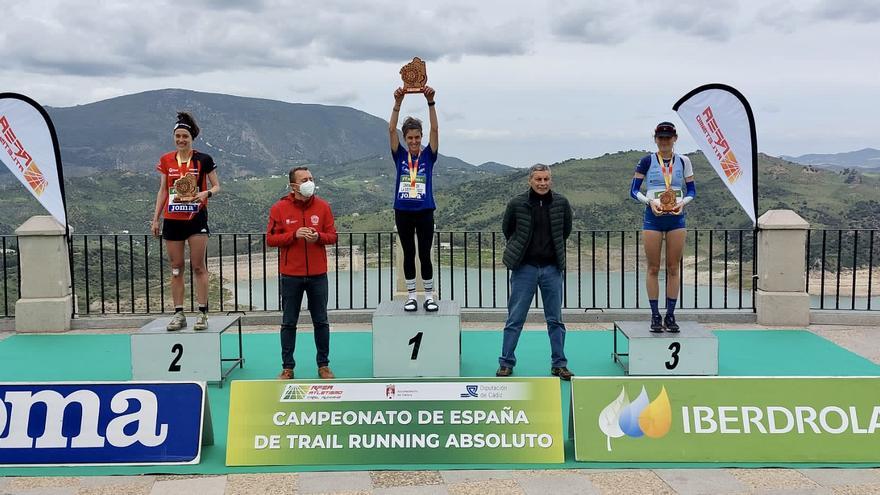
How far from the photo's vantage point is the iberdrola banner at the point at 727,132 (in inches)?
294

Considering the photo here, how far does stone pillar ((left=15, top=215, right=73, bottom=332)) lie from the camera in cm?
770

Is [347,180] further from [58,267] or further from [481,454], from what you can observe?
[481,454]

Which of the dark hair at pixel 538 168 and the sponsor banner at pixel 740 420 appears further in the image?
the dark hair at pixel 538 168

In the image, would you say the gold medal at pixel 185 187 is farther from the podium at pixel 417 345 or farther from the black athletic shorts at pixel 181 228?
the podium at pixel 417 345

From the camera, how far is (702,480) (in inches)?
145

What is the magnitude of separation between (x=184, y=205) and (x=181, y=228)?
7.6 inches

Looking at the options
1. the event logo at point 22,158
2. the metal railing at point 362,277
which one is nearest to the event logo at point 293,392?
the metal railing at point 362,277

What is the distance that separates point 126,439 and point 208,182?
246 cm

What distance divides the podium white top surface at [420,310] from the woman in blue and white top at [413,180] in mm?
70

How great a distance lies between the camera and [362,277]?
62.1 ft

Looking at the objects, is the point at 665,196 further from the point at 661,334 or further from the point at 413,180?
the point at 413,180

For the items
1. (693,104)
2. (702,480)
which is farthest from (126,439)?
(693,104)

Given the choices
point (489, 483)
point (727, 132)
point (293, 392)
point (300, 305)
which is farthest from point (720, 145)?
A: point (293, 392)

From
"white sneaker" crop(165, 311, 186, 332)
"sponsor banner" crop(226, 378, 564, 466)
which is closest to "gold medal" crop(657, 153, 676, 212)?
"sponsor banner" crop(226, 378, 564, 466)
